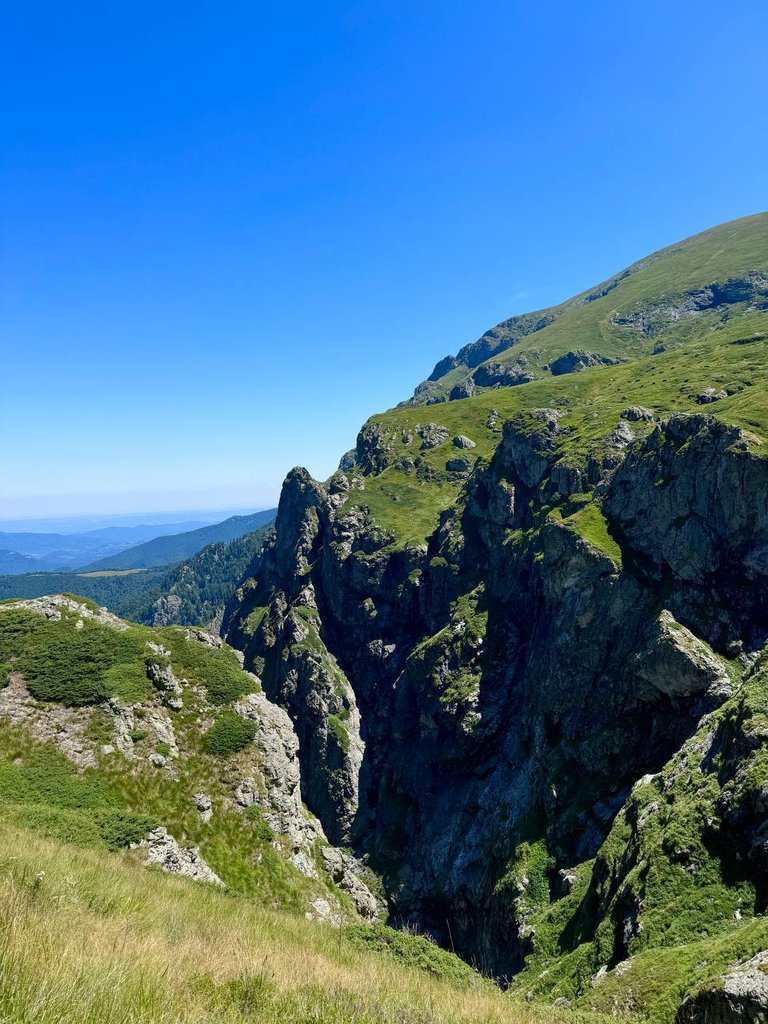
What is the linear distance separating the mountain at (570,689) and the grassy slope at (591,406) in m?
1.07

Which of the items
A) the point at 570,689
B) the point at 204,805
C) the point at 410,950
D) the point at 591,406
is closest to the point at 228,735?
the point at 204,805

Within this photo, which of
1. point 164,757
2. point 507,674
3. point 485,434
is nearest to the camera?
point 164,757

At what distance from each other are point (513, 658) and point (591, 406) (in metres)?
81.8

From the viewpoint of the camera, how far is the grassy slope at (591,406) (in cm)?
9794

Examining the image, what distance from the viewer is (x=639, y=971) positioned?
1914 cm

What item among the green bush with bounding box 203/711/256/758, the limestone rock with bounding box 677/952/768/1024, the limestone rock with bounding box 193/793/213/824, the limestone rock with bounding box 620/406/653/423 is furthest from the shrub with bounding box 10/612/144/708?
the limestone rock with bounding box 620/406/653/423

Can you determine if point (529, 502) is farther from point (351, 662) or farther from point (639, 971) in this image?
point (639, 971)

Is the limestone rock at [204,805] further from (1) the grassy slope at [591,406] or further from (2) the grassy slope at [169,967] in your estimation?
(1) the grassy slope at [591,406]

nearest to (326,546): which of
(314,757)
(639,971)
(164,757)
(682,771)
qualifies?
(314,757)

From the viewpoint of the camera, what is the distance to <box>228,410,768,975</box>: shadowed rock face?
57.5 metres

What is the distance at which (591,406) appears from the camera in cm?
14050

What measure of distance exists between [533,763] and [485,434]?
129 m

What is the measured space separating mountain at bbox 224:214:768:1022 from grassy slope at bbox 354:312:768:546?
1.07 m

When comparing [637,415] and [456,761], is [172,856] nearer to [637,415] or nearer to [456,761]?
[456,761]
